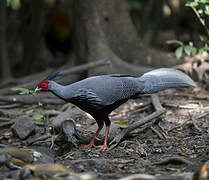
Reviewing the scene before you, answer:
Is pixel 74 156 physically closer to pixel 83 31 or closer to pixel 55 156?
pixel 55 156

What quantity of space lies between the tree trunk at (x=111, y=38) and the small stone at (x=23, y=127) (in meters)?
2.13

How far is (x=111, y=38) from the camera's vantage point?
23.5ft

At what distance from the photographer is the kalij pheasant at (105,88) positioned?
166 inches

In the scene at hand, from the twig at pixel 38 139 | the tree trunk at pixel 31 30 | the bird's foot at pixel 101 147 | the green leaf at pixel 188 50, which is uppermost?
the tree trunk at pixel 31 30

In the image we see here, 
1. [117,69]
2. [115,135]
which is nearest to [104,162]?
[115,135]

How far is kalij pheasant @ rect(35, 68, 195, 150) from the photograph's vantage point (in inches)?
166

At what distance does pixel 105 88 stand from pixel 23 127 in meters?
1.48

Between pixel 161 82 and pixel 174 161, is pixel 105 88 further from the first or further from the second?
pixel 174 161

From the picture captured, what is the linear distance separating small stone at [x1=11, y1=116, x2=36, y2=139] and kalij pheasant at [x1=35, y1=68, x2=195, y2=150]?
938 millimetres

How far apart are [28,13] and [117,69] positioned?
4222 millimetres

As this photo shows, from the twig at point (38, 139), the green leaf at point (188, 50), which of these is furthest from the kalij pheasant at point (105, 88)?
the green leaf at point (188, 50)

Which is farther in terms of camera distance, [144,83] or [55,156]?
[144,83]

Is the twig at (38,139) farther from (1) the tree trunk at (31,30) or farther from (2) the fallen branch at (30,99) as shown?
(1) the tree trunk at (31,30)

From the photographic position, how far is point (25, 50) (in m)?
9.63
